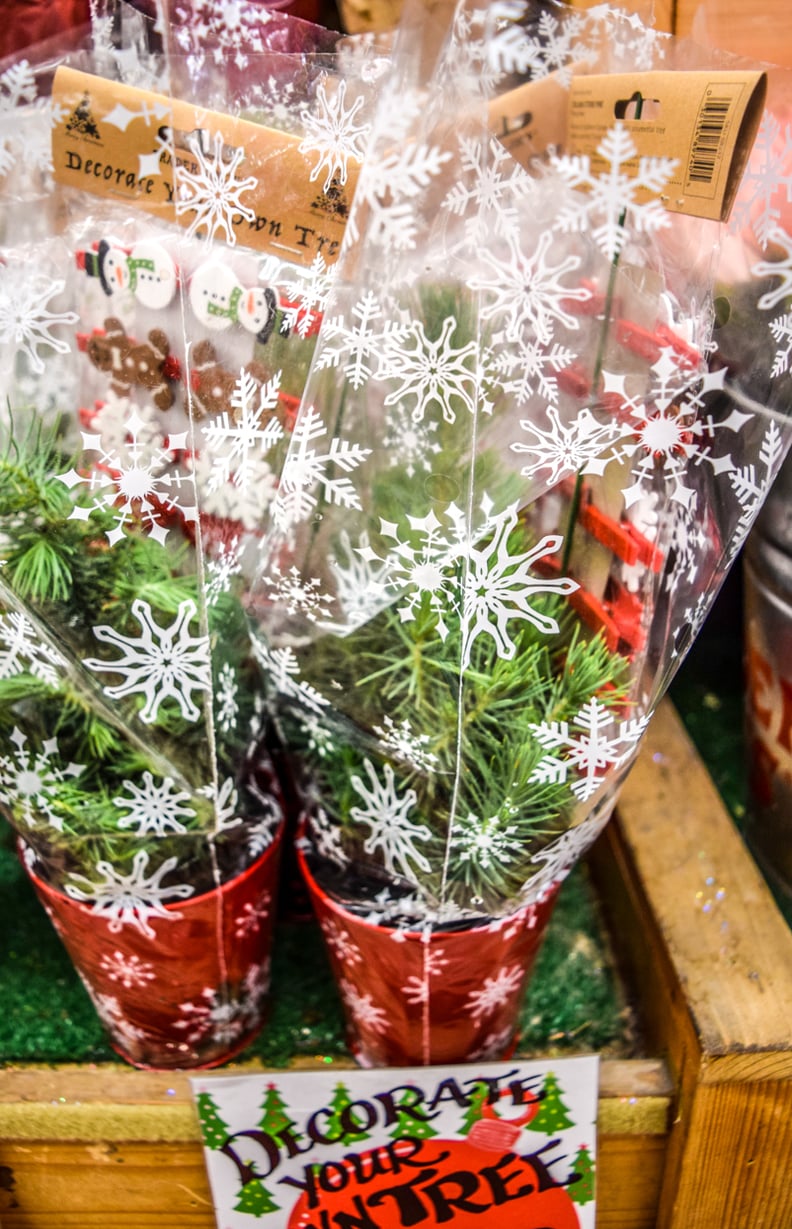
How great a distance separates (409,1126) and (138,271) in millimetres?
480

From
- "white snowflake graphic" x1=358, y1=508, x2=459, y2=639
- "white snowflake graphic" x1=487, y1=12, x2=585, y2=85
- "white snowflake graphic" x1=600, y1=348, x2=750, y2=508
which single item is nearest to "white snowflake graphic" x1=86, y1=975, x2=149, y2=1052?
"white snowflake graphic" x1=358, y1=508, x2=459, y2=639

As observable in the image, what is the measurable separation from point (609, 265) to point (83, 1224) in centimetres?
63

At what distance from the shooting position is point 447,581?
0.43 meters

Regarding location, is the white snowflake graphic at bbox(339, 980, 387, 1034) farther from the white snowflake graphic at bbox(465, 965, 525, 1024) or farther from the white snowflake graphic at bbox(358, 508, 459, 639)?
the white snowflake graphic at bbox(358, 508, 459, 639)

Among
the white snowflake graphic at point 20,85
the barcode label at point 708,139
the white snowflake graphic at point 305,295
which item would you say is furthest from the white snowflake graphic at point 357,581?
the white snowflake graphic at point 20,85

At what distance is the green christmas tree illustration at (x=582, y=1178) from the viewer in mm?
521

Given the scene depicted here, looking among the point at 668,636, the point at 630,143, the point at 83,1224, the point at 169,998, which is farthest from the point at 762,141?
the point at 83,1224

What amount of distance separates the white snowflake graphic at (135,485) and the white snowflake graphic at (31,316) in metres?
0.05

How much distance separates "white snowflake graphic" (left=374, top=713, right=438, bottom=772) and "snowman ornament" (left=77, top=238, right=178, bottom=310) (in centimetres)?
24

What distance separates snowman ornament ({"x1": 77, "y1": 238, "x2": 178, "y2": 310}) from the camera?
47 cm

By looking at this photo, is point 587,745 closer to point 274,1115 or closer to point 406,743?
point 406,743

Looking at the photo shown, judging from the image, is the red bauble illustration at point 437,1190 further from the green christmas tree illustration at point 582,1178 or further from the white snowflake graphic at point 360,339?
the white snowflake graphic at point 360,339

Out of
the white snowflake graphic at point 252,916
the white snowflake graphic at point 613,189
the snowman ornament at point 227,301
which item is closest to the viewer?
the white snowflake graphic at point 613,189

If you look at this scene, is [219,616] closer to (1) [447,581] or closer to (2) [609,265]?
(1) [447,581]
